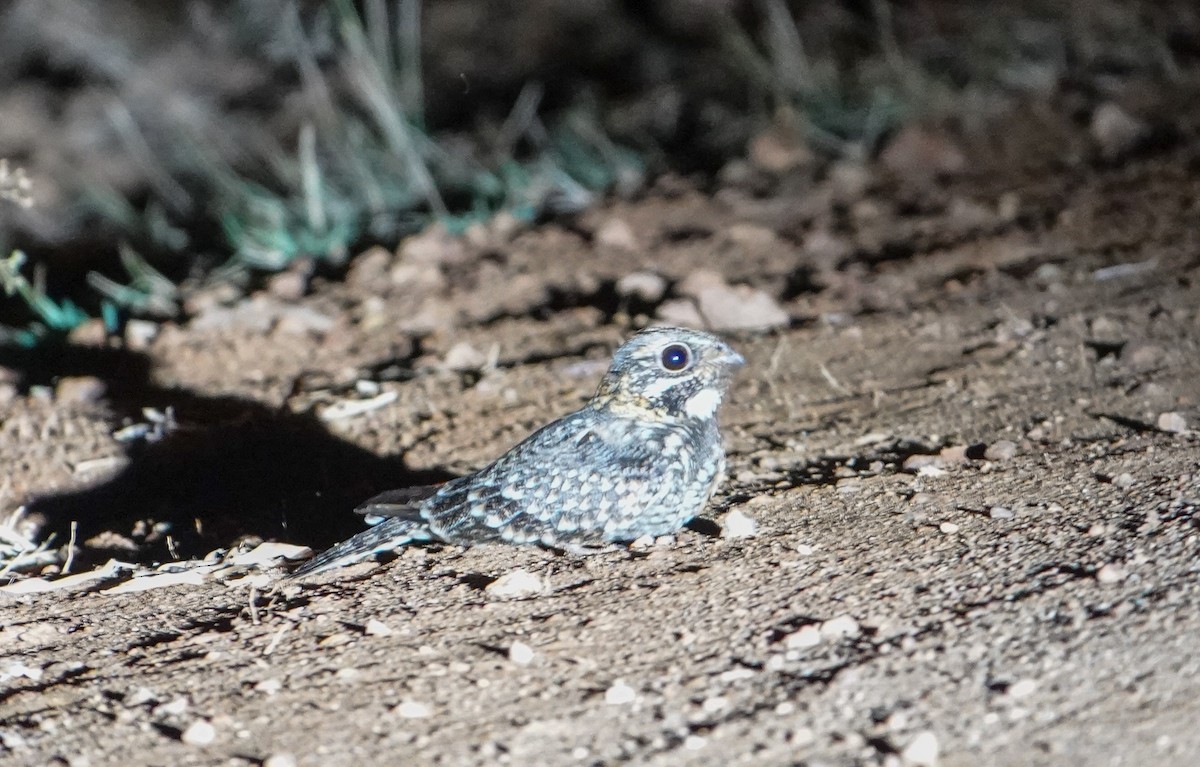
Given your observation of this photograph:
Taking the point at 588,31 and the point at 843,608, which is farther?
the point at 588,31

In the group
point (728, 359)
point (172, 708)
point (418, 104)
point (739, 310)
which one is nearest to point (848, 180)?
point (739, 310)

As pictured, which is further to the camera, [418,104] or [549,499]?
[418,104]

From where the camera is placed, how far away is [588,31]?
11.5 m

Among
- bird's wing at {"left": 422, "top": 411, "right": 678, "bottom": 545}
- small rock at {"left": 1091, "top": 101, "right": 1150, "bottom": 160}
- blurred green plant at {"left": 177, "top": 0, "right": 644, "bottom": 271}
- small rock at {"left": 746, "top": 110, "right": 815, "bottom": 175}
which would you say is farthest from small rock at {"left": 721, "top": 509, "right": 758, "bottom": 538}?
small rock at {"left": 1091, "top": 101, "right": 1150, "bottom": 160}

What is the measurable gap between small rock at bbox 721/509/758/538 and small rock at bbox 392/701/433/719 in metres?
1.11

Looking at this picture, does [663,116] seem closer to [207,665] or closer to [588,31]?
[588,31]

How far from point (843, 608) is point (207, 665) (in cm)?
157

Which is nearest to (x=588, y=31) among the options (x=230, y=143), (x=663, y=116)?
(x=663, y=116)

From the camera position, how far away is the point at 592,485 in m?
3.63

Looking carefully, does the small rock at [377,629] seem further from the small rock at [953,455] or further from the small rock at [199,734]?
the small rock at [953,455]

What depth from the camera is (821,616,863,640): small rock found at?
9.96 ft

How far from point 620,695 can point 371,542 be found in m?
1.04

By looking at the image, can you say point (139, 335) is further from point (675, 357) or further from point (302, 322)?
point (675, 357)

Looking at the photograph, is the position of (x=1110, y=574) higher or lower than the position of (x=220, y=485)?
higher
